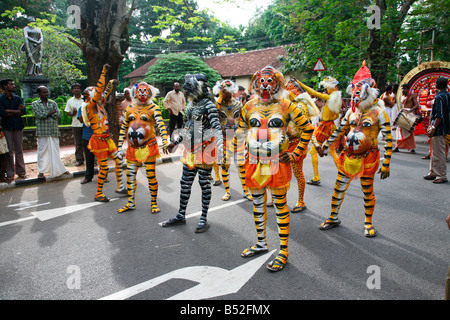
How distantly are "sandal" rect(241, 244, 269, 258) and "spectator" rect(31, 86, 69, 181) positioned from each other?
5.89 metres

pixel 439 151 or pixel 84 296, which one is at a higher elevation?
pixel 439 151

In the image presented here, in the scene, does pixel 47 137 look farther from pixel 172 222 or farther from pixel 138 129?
pixel 172 222

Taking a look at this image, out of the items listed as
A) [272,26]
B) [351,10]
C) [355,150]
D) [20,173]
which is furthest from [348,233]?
[272,26]

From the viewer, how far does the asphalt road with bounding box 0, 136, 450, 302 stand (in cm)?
310

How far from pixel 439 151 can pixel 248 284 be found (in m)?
5.88

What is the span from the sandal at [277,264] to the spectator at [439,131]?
5.07 meters

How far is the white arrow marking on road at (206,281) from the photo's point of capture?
302cm

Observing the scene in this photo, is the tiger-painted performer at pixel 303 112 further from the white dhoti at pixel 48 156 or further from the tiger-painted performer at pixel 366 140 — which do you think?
the white dhoti at pixel 48 156

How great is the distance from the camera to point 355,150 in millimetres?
4129

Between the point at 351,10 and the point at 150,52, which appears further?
the point at 150,52

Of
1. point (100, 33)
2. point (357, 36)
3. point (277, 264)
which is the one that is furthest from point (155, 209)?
point (357, 36)
